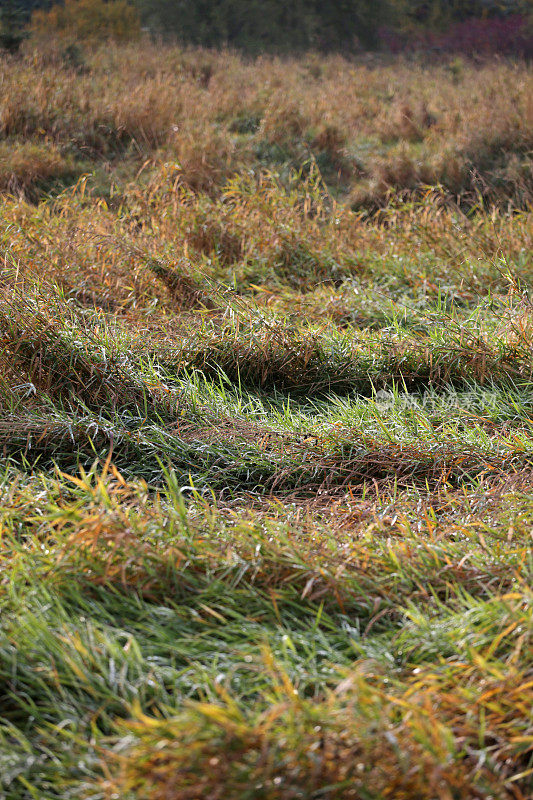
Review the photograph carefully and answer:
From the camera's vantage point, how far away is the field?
4.57 feet

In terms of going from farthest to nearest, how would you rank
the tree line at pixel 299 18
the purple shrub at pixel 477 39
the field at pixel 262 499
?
the purple shrub at pixel 477 39
the tree line at pixel 299 18
the field at pixel 262 499

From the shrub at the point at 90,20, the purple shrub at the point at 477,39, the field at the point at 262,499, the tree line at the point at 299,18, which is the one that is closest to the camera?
the field at the point at 262,499

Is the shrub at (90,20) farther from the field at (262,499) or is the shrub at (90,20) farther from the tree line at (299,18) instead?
the field at (262,499)

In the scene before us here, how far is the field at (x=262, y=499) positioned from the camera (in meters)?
1.39

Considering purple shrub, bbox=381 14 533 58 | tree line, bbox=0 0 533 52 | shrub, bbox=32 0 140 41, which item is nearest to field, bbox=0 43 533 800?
shrub, bbox=32 0 140 41

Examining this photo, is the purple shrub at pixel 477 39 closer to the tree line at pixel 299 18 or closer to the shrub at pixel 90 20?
the tree line at pixel 299 18

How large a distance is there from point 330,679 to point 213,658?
32 centimetres

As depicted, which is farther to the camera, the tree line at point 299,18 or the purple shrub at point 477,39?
the purple shrub at point 477,39

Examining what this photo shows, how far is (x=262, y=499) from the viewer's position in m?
2.54

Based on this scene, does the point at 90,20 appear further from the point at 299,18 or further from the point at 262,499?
the point at 262,499

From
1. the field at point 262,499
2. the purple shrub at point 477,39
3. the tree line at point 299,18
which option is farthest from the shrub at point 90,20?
the field at point 262,499

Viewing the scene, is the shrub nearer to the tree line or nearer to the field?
the tree line

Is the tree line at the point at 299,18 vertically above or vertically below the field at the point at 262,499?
above

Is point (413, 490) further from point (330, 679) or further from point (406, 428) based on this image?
point (330, 679)
